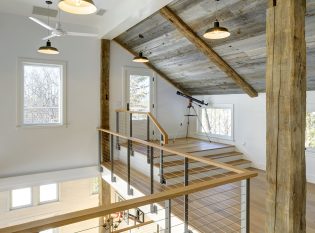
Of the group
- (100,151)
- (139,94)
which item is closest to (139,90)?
(139,94)

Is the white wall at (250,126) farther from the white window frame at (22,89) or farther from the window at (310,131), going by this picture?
the white window frame at (22,89)

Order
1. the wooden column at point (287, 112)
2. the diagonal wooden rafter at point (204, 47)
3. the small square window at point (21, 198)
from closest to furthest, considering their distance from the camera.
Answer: the wooden column at point (287, 112) < the diagonal wooden rafter at point (204, 47) < the small square window at point (21, 198)

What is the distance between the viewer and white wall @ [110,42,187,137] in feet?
20.1

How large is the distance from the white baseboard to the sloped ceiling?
3.23m

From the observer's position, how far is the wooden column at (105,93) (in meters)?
5.87

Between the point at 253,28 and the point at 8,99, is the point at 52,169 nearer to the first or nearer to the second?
the point at 8,99

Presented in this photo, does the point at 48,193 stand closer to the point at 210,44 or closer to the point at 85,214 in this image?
the point at 210,44

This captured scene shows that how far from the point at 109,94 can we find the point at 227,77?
9.45ft

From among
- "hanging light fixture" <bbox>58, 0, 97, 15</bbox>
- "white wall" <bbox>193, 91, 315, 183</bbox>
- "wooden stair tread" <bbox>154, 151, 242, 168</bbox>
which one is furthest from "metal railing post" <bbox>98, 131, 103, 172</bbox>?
"hanging light fixture" <bbox>58, 0, 97, 15</bbox>

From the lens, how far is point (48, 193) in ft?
24.5

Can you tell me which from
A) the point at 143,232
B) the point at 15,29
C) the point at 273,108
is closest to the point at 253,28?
the point at 273,108

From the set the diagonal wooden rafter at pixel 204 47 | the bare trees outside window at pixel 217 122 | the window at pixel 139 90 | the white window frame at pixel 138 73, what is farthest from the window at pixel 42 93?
the bare trees outside window at pixel 217 122

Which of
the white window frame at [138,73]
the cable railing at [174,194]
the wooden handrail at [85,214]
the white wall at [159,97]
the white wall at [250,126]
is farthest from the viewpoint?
the white window frame at [138,73]

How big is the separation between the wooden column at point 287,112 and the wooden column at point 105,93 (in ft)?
14.9
